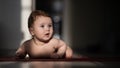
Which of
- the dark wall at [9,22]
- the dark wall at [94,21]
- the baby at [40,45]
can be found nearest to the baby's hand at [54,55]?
the baby at [40,45]

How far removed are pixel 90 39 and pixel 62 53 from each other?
1075mm

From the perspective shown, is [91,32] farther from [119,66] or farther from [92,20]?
[119,66]

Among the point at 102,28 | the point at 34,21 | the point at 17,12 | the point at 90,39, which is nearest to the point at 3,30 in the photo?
the point at 17,12

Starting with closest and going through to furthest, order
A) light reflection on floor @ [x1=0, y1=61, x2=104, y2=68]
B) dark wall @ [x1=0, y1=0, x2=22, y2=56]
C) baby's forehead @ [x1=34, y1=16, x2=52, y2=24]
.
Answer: light reflection on floor @ [x1=0, y1=61, x2=104, y2=68], baby's forehead @ [x1=34, y1=16, x2=52, y2=24], dark wall @ [x1=0, y1=0, x2=22, y2=56]

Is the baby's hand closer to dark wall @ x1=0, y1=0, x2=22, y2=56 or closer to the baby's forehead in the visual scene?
the baby's forehead

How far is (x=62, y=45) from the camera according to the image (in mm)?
623

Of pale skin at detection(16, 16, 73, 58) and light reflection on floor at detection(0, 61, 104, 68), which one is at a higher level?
pale skin at detection(16, 16, 73, 58)

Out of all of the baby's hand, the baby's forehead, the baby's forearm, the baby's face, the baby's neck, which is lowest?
the baby's hand

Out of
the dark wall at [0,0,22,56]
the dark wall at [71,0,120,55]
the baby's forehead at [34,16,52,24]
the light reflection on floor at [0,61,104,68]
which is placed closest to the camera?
the light reflection on floor at [0,61,104,68]

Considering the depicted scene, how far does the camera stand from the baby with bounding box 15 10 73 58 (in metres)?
0.61

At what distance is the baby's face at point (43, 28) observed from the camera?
0.60 m

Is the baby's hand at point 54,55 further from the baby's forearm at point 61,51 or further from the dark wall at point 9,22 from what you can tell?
the dark wall at point 9,22

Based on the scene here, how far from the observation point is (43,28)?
0.60m

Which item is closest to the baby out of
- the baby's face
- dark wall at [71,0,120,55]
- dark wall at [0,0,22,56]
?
the baby's face
